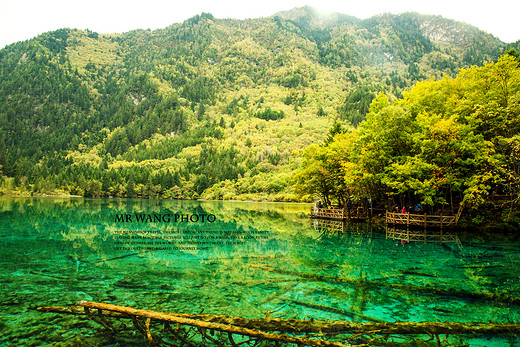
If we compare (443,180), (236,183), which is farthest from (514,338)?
(236,183)

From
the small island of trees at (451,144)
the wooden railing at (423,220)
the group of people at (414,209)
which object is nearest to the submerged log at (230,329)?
the small island of trees at (451,144)

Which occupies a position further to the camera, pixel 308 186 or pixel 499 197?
pixel 308 186

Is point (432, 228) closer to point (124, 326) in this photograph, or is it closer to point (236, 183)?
point (124, 326)

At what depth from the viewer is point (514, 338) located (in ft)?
23.4

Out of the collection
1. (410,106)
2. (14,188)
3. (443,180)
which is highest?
(410,106)

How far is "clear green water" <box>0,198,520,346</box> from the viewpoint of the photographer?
8.65m

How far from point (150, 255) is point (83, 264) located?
3.48 metres

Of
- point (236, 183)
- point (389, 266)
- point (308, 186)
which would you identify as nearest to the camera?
point (389, 266)

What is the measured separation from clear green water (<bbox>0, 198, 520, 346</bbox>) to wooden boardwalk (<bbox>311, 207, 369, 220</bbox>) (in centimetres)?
2324

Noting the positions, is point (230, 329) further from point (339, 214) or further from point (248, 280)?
point (339, 214)

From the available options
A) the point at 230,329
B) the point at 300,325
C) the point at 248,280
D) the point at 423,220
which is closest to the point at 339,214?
the point at 423,220

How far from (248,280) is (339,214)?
35.7m

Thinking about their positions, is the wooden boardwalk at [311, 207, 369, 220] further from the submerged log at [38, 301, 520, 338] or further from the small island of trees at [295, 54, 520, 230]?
the submerged log at [38, 301, 520, 338]

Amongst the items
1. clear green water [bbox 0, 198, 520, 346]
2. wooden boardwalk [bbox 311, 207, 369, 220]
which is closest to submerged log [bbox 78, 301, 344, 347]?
clear green water [bbox 0, 198, 520, 346]
